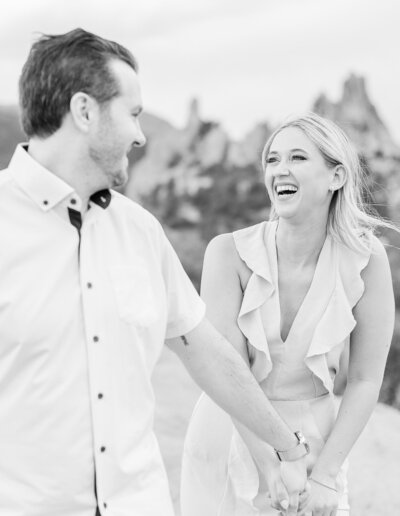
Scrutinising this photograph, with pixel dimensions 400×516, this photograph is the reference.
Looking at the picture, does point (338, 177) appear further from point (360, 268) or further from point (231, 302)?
point (231, 302)

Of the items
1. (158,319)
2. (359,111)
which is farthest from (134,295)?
(359,111)

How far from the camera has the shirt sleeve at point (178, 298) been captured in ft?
8.63

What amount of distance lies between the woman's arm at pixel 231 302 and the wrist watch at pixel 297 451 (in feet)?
0.27

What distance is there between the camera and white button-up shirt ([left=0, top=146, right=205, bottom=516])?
226 cm

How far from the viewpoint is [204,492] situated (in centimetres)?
365

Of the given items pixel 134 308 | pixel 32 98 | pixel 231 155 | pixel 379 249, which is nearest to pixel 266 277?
pixel 379 249

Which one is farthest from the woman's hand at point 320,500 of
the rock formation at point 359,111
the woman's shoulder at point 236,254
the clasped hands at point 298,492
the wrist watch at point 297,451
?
the rock formation at point 359,111

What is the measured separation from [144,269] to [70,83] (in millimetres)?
513

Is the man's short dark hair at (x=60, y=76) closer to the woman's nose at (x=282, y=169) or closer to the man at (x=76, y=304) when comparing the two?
the man at (x=76, y=304)

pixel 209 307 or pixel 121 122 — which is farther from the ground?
pixel 121 122

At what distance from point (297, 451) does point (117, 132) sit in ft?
4.45

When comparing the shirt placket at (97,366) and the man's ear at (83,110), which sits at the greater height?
the man's ear at (83,110)

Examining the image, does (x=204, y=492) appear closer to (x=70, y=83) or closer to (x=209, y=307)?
(x=209, y=307)

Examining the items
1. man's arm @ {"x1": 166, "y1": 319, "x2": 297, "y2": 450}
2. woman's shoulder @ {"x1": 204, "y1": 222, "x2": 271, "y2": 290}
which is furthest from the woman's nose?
man's arm @ {"x1": 166, "y1": 319, "x2": 297, "y2": 450}
